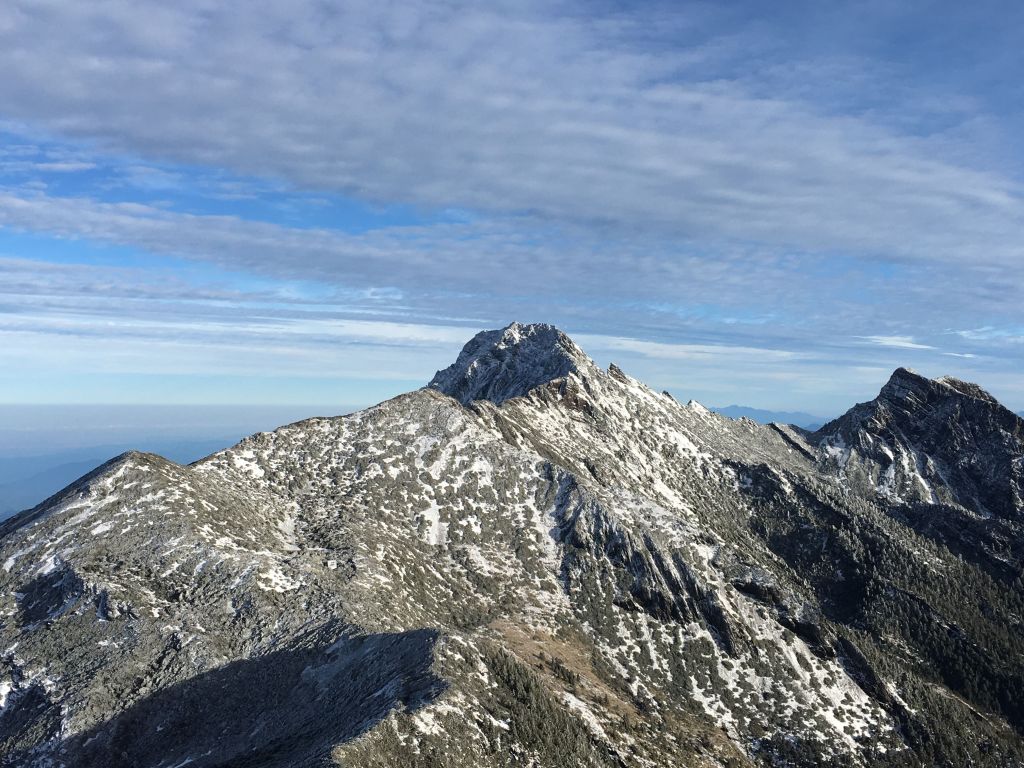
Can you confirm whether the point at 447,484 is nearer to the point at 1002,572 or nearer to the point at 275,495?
the point at 275,495

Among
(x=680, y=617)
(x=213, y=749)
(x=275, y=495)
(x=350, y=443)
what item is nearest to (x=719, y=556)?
(x=680, y=617)

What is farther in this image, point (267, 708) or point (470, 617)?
point (470, 617)

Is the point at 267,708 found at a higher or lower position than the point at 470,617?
higher

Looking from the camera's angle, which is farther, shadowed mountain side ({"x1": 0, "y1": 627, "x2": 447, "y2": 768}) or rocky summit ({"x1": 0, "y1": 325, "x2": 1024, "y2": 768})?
rocky summit ({"x1": 0, "y1": 325, "x2": 1024, "y2": 768})

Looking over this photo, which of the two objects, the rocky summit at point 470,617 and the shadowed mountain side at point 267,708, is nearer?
the shadowed mountain side at point 267,708
